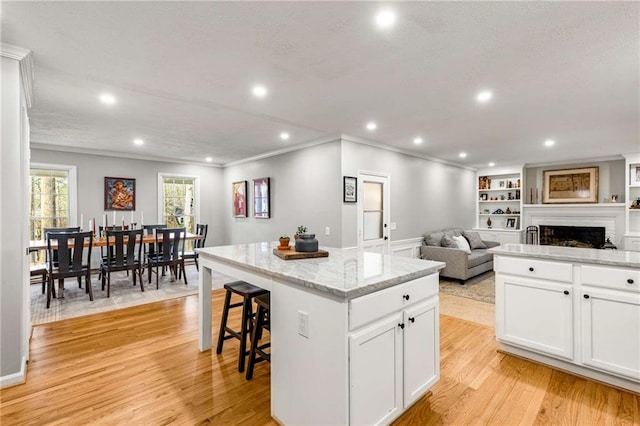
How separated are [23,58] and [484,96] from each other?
403cm

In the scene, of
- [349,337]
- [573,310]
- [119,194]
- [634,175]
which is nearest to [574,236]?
[634,175]

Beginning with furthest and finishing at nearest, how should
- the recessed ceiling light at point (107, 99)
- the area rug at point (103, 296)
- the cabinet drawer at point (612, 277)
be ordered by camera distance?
1. the area rug at point (103, 296)
2. the recessed ceiling light at point (107, 99)
3. the cabinet drawer at point (612, 277)

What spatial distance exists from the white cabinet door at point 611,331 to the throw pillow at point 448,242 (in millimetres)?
3823

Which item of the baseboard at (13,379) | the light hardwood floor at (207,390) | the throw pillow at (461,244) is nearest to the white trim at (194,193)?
the light hardwood floor at (207,390)

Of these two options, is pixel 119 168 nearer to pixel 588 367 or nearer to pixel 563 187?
pixel 588 367

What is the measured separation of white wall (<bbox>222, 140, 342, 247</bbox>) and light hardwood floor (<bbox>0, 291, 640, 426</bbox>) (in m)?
2.53

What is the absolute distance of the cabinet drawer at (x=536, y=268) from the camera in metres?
2.42

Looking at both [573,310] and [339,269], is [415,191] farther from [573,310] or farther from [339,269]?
[339,269]

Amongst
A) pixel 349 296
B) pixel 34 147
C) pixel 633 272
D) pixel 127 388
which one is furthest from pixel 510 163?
pixel 34 147

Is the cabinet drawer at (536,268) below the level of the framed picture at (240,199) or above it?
below

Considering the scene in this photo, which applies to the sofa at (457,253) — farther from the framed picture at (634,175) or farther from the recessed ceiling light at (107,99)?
the recessed ceiling light at (107,99)

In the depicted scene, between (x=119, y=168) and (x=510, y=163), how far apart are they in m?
8.90

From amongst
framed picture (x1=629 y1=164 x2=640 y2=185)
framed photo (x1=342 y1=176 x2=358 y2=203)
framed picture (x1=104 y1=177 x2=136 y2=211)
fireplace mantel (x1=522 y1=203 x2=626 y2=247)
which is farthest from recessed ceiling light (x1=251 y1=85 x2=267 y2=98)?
framed picture (x1=629 y1=164 x2=640 y2=185)

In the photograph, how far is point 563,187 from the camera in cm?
732
